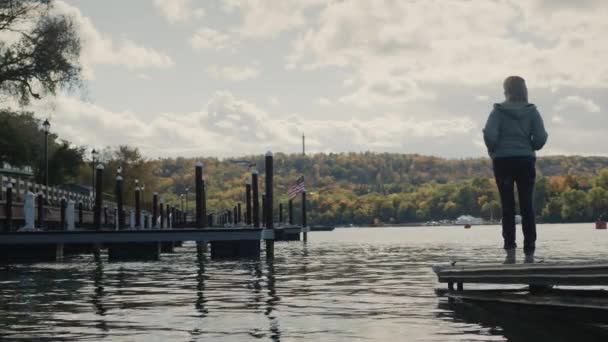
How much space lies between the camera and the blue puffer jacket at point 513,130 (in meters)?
11.6

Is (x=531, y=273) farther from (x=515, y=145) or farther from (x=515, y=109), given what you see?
(x=515, y=109)

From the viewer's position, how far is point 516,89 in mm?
11820

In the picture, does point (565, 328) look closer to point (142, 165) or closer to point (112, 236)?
point (112, 236)

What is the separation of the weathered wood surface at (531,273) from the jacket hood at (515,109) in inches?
81.5

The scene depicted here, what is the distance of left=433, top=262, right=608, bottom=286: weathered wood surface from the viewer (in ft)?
30.8

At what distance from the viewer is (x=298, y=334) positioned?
30.1 feet

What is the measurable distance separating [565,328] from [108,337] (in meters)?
4.96

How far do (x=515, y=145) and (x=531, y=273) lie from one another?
197 cm

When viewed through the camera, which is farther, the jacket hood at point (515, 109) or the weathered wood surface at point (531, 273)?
the jacket hood at point (515, 109)

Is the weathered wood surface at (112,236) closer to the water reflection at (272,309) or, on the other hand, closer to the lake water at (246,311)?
the lake water at (246,311)

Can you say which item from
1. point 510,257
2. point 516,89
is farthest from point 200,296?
point 516,89

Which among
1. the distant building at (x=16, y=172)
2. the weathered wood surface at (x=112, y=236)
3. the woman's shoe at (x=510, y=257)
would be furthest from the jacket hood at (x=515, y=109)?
the distant building at (x=16, y=172)

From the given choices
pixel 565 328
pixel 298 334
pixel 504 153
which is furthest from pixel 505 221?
pixel 298 334

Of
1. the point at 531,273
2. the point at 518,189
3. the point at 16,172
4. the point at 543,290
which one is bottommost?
the point at 543,290
